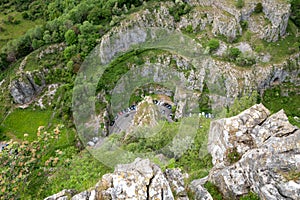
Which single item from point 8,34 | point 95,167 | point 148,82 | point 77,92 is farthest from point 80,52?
point 95,167

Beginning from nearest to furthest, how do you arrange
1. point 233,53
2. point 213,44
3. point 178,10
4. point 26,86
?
point 233,53, point 213,44, point 26,86, point 178,10

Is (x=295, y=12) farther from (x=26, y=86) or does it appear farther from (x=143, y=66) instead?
(x=26, y=86)

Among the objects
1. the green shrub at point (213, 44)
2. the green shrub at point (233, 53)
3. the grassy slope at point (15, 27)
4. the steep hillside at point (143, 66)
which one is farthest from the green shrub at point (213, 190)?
the grassy slope at point (15, 27)

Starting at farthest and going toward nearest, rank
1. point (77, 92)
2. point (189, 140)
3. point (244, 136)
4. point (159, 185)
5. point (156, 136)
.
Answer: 1. point (77, 92)
2. point (156, 136)
3. point (189, 140)
4. point (244, 136)
5. point (159, 185)

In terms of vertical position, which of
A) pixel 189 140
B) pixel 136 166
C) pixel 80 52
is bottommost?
pixel 136 166

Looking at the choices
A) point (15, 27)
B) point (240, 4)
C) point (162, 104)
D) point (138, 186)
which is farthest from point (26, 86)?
point (138, 186)

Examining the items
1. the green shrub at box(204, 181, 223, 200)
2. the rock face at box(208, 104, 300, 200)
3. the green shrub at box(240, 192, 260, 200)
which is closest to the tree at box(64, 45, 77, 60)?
the rock face at box(208, 104, 300, 200)

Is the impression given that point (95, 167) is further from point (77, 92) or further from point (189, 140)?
point (77, 92)

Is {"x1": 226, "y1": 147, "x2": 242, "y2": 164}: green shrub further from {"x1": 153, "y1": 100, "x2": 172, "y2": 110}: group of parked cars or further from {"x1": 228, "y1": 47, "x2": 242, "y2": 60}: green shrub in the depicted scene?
{"x1": 228, "y1": 47, "x2": 242, "y2": 60}: green shrub
